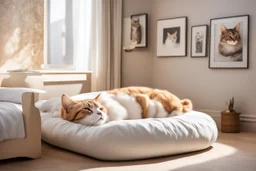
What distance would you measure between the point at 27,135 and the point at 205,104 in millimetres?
2604

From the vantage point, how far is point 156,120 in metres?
2.77

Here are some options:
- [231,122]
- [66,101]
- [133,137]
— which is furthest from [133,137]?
[231,122]

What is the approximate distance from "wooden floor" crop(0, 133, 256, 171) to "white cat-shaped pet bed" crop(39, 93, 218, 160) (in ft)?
0.19

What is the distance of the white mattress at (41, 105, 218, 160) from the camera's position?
2.47 metres

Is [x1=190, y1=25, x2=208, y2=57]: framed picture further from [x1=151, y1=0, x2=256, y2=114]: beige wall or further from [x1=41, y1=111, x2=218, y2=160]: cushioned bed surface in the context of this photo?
[x1=41, y1=111, x2=218, y2=160]: cushioned bed surface

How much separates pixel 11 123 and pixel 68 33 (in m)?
2.40

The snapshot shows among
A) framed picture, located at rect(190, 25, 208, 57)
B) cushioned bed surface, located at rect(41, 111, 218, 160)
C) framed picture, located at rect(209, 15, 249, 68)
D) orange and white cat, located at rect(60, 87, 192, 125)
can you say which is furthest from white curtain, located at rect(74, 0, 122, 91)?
cushioned bed surface, located at rect(41, 111, 218, 160)

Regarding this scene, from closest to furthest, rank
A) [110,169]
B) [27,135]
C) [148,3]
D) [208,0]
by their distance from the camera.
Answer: [110,169] → [27,135] → [208,0] → [148,3]

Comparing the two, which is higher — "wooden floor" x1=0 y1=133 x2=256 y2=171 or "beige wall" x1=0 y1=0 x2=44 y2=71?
"beige wall" x1=0 y1=0 x2=44 y2=71

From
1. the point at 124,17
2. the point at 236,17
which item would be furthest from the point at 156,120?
the point at 124,17

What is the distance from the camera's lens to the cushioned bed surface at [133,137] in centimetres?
247

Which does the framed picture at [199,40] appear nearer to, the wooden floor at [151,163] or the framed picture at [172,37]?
the framed picture at [172,37]

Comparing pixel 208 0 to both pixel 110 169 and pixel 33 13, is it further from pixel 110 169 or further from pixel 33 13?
pixel 110 169

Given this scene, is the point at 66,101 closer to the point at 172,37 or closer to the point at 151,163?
the point at 151,163
